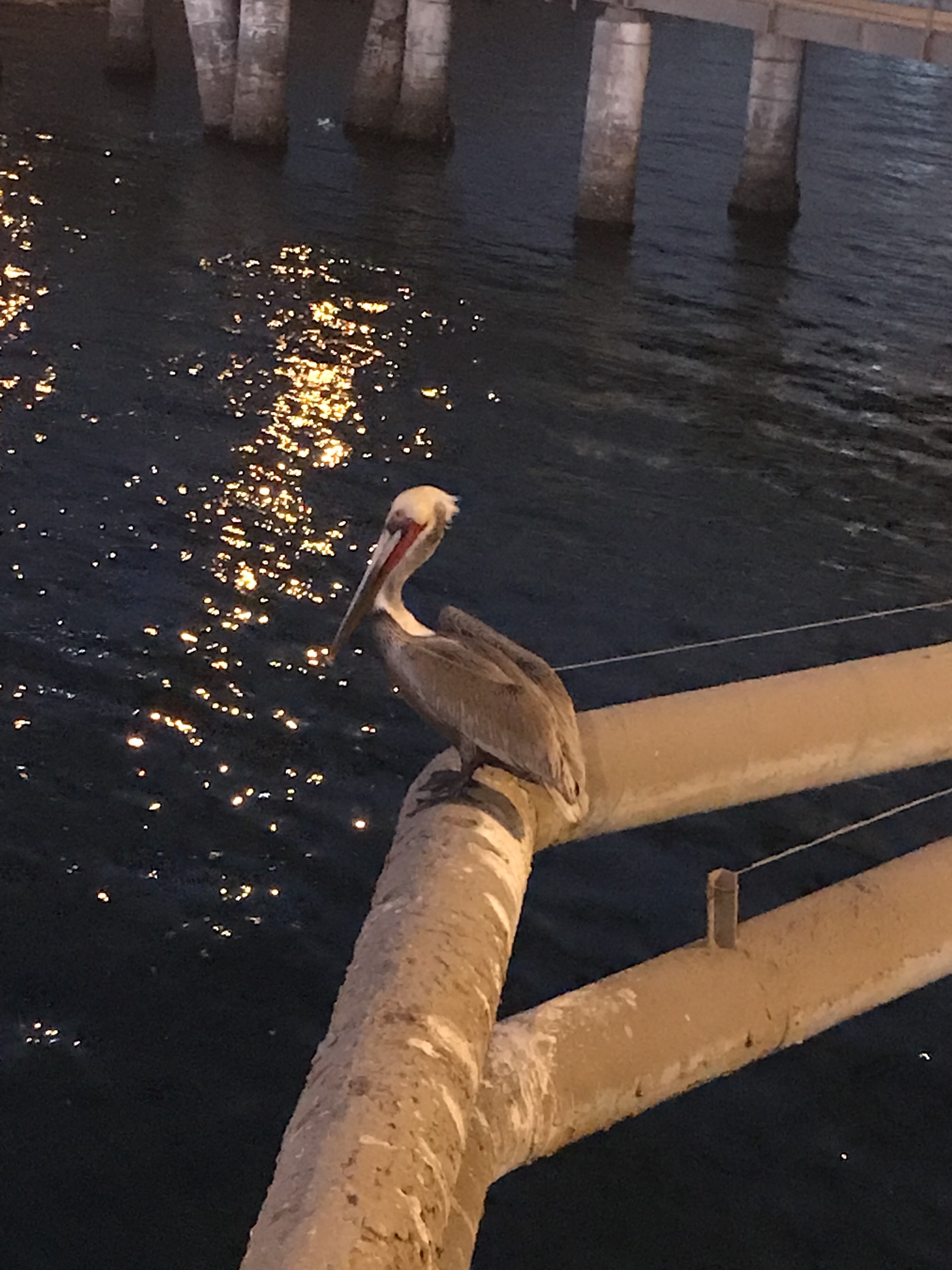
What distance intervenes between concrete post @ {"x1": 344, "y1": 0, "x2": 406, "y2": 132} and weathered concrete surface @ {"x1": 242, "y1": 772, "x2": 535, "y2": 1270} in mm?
35083

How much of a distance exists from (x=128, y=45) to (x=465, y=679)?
134 feet

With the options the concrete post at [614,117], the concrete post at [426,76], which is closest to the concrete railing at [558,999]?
the concrete post at [614,117]

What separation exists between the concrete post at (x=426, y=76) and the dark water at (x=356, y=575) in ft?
5.58

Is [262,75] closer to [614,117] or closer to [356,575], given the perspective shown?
[614,117]

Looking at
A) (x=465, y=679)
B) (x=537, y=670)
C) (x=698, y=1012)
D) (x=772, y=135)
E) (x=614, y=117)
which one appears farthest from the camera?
(x=772, y=135)

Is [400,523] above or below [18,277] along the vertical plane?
above

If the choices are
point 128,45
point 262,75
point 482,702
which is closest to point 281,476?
point 482,702

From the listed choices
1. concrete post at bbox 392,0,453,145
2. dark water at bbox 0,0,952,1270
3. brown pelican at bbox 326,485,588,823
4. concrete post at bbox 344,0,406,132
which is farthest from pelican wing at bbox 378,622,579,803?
concrete post at bbox 344,0,406,132

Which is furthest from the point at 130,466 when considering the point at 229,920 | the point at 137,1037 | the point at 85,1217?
the point at 85,1217

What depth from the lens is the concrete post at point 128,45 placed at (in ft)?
144

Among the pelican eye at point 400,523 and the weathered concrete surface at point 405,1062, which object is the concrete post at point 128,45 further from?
the weathered concrete surface at point 405,1062

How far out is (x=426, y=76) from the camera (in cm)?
3688

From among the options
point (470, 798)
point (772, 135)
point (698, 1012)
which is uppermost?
point (772, 135)

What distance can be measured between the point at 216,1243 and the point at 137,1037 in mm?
1763
